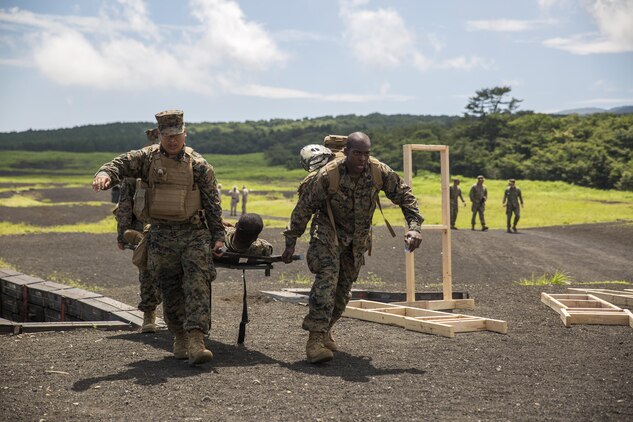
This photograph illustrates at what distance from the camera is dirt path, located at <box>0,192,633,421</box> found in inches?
269

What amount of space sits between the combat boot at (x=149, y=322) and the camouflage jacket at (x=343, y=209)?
249cm

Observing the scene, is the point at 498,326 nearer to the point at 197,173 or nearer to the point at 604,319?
the point at 604,319

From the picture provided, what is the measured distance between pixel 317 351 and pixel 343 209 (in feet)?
4.72

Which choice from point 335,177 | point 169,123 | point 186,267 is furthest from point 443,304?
point 169,123

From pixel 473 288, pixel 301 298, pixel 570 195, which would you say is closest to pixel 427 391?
pixel 301 298

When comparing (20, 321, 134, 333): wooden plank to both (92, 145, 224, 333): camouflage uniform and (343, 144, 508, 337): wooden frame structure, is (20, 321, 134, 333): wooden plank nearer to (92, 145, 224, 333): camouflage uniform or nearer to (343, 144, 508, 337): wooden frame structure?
(92, 145, 224, 333): camouflage uniform

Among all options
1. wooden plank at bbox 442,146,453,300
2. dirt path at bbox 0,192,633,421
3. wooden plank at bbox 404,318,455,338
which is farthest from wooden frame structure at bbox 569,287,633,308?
A: wooden plank at bbox 404,318,455,338

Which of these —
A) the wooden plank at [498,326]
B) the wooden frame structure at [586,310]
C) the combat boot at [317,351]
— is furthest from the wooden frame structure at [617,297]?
the combat boot at [317,351]

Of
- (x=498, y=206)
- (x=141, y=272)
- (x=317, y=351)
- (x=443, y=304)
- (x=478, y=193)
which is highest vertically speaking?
(x=478, y=193)

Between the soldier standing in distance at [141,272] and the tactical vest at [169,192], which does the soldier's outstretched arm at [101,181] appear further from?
the soldier standing in distance at [141,272]

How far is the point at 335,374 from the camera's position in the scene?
322 inches

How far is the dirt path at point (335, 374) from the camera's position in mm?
6820

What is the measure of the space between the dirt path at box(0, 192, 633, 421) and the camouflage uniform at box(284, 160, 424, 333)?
0.68m

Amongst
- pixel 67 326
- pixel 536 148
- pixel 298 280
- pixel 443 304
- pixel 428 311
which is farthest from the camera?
pixel 536 148
